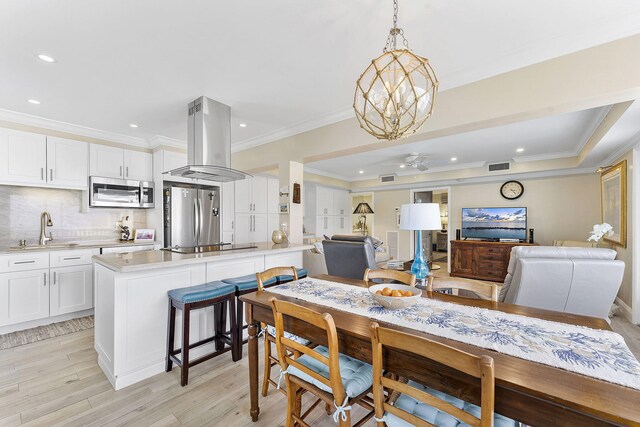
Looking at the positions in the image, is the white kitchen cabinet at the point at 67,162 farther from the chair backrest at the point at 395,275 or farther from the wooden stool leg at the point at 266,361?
the chair backrest at the point at 395,275

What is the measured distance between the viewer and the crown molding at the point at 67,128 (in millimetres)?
3350

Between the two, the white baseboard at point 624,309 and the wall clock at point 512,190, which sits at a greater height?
the wall clock at point 512,190

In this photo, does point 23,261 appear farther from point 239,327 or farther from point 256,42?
point 256,42

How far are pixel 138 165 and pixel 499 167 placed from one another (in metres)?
6.76

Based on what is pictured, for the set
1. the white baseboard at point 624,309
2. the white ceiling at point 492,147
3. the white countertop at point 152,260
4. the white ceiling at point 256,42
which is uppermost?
the white ceiling at point 256,42

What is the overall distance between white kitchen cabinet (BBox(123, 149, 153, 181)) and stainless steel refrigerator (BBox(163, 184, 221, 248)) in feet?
1.58

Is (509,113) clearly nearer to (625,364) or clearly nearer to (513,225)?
(625,364)

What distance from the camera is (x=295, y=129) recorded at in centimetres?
382

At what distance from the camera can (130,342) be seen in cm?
217

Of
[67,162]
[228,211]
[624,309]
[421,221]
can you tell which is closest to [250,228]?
[228,211]

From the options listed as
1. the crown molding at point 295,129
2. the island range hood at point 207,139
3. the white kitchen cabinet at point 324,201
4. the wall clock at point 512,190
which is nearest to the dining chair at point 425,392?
the island range hood at point 207,139

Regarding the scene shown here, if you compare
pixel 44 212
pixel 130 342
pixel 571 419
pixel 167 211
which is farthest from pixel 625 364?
pixel 44 212

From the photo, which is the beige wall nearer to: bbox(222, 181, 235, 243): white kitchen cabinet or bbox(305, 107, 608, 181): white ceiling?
bbox(305, 107, 608, 181): white ceiling

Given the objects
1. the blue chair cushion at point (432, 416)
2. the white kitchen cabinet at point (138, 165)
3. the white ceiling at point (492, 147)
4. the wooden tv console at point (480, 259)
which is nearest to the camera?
the blue chair cushion at point (432, 416)
